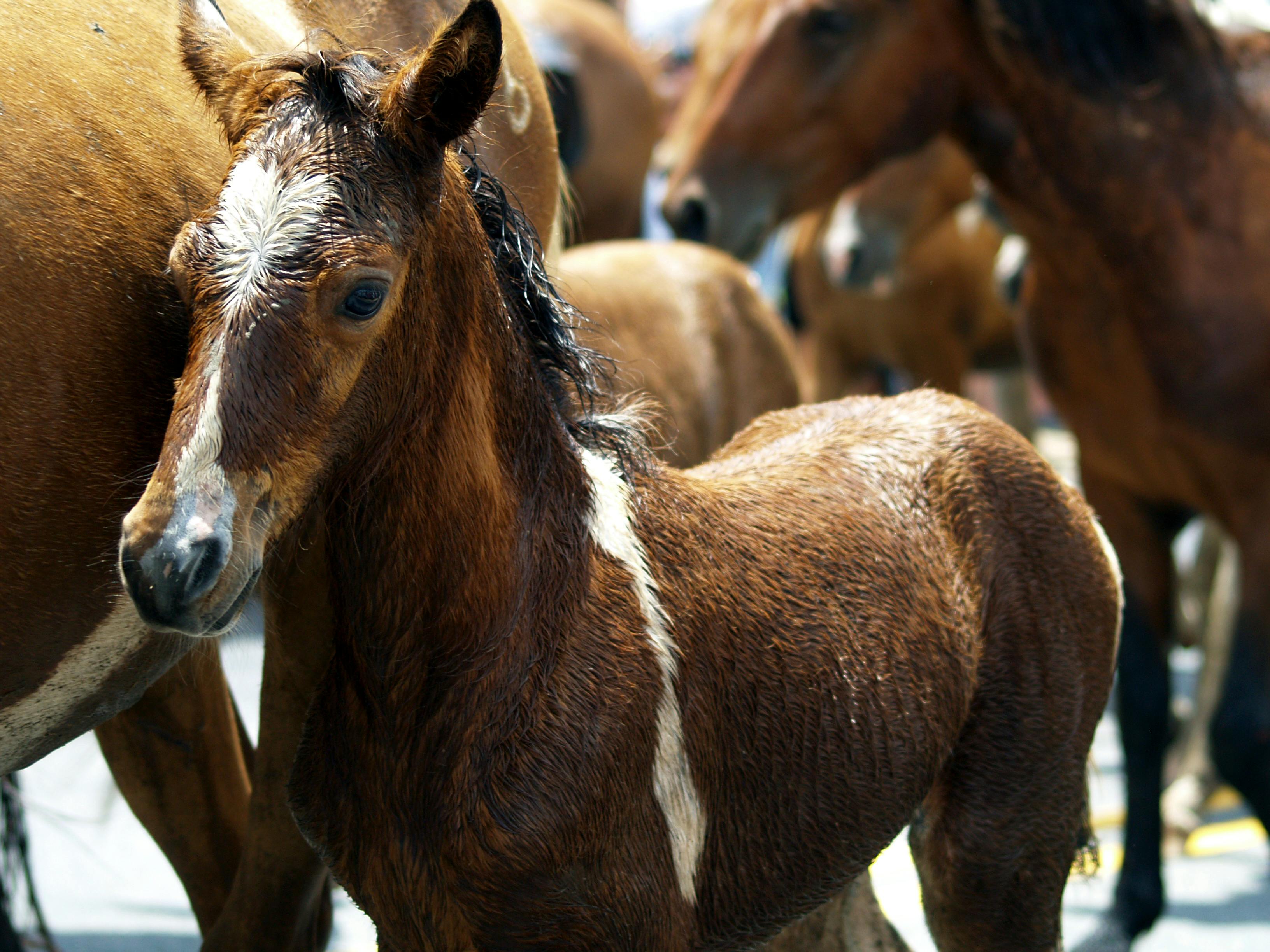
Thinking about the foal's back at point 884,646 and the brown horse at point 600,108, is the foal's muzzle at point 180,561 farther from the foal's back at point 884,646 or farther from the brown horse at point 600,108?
the brown horse at point 600,108

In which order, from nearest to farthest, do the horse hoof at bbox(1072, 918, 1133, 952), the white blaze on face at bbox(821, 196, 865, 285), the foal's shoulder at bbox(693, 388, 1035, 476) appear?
the foal's shoulder at bbox(693, 388, 1035, 476) → the horse hoof at bbox(1072, 918, 1133, 952) → the white blaze on face at bbox(821, 196, 865, 285)

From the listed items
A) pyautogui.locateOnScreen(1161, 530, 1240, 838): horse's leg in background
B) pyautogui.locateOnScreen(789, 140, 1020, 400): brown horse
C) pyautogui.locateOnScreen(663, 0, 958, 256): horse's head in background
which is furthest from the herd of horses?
pyautogui.locateOnScreen(789, 140, 1020, 400): brown horse

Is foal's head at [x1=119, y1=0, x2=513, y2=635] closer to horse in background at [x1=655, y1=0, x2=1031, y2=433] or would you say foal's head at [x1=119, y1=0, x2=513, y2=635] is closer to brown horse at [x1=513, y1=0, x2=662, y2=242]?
horse in background at [x1=655, y1=0, x2=1031, y2=433]

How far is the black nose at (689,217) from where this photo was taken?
4.00 meters

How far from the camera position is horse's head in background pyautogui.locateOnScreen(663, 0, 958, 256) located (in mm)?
3701

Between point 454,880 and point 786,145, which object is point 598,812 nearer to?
point 454,880

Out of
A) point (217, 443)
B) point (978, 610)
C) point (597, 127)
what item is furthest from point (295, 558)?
point (597, 127)

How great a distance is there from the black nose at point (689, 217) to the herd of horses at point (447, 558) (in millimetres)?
1134

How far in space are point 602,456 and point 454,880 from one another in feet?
2.10

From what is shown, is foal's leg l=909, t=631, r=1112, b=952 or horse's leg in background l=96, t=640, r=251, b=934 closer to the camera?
foal's leg l=909, t=631, r=1112, b=952

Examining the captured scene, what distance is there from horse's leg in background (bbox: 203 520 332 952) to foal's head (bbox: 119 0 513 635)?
0.56m

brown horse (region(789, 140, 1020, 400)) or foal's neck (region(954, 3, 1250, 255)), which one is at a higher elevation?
foal's neck (region(954, 3, 1250, 255))

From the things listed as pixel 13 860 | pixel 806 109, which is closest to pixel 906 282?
pixel 806 109

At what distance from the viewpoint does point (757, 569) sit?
2012 mm
